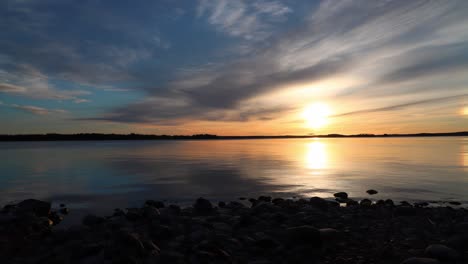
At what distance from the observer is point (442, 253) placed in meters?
7.36

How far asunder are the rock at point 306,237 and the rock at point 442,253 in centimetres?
293

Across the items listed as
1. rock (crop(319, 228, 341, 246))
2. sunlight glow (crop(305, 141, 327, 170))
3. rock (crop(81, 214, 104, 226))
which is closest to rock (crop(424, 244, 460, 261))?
rock (crop(319, 228, 341, 246))

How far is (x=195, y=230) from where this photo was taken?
10188mm

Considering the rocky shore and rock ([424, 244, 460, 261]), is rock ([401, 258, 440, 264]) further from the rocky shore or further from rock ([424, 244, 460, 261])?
rock ([424, 244, 460, 261])

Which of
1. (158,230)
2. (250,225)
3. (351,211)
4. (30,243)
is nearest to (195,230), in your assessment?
(158,230)

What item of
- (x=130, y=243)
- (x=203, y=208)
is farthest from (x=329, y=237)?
(x=203, y=208)

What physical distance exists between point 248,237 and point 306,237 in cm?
194

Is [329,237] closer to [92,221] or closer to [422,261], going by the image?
[422,261]

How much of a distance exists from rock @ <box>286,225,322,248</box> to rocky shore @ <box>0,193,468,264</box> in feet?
0.10

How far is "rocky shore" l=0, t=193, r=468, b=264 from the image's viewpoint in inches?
302

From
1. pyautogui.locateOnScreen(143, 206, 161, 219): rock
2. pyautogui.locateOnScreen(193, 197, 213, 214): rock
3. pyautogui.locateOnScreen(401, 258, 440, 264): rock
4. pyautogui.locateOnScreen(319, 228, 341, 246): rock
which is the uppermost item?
pyautogui.locateOnScreen(401, 258, 440, 264): rock

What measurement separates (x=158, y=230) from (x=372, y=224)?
8.46 m

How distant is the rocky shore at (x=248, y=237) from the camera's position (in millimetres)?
7664

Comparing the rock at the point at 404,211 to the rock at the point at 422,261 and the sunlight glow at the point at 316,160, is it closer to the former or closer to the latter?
the rock at the point at 422,261
